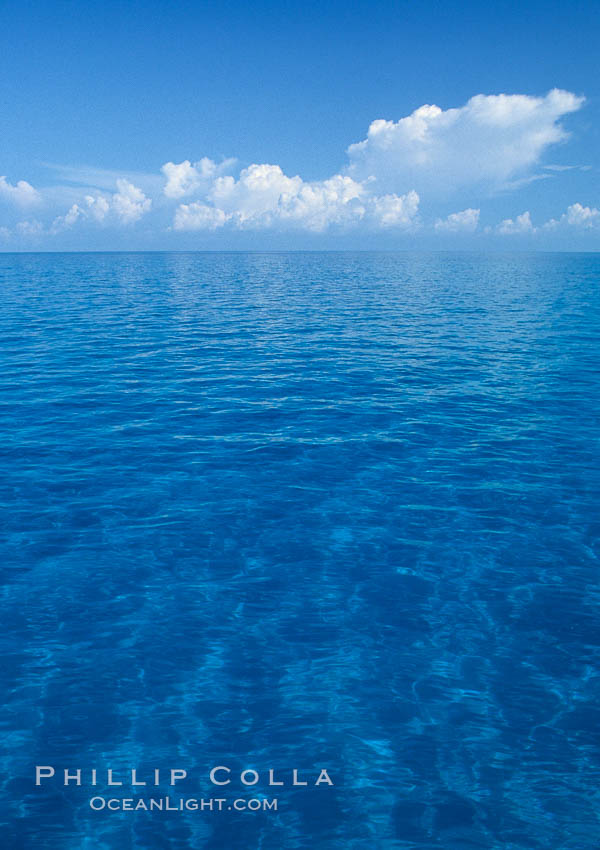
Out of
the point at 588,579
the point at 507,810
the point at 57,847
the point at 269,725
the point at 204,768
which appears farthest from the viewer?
the point at 588,579

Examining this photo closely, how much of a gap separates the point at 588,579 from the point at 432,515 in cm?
493

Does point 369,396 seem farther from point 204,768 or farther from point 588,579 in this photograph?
point 204,768

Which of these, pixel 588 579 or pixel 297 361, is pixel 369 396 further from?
pixel 588 579

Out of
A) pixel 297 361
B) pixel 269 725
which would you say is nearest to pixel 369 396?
pixel 297 361

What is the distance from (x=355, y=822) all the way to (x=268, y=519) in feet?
31.1

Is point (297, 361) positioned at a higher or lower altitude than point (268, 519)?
higher

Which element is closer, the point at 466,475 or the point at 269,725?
the point at 269,725

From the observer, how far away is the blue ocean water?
344 inches

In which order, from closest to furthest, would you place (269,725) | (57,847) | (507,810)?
1. (57,847)
2. (507,810)
3. (269,725)

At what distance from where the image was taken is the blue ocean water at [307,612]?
8.75 metres

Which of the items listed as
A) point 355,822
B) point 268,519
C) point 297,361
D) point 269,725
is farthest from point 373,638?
point 297,361

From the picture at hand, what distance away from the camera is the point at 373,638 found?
1220 cm

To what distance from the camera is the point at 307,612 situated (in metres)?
13.0

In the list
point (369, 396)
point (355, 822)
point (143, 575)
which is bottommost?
point (355, 822)
